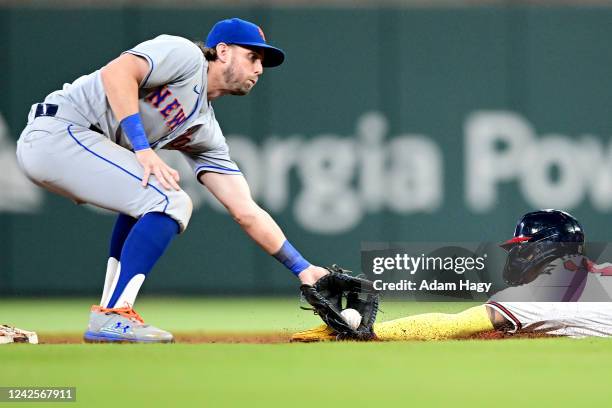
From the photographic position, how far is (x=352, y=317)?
4.70 meters

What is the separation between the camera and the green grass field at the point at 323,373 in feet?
9.55

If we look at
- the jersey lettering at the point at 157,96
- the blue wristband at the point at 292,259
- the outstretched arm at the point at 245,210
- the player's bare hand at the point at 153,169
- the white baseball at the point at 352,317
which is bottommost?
the white baseball at the point at 352,317

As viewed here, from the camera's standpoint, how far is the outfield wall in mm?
9352

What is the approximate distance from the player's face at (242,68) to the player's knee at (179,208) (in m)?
0.61

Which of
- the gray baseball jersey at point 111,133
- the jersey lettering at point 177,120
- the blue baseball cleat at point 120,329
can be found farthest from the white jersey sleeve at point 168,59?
the blue baseball cleat at point 120,329

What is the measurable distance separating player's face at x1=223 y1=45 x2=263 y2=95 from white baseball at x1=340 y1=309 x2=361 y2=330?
3.40ft

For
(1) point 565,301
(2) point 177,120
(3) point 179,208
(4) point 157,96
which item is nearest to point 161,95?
(4) point 157,96

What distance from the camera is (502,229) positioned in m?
9.35

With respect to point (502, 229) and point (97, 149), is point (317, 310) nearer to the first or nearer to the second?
point (97, 149)

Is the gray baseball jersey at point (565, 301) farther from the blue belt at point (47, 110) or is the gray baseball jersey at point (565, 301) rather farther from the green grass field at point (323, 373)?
the blue belt at point (47, 110)

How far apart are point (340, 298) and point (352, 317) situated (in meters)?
0.12

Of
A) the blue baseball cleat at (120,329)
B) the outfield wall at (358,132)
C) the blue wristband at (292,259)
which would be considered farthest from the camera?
the outfield wall at (358,132)

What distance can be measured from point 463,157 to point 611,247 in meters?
3.34

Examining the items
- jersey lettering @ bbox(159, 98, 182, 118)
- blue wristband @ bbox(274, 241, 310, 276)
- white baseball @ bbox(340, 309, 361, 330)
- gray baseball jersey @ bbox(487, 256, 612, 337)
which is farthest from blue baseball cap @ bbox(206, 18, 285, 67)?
gray baseball jersey @ bbox(487, 256, 612, 337)
